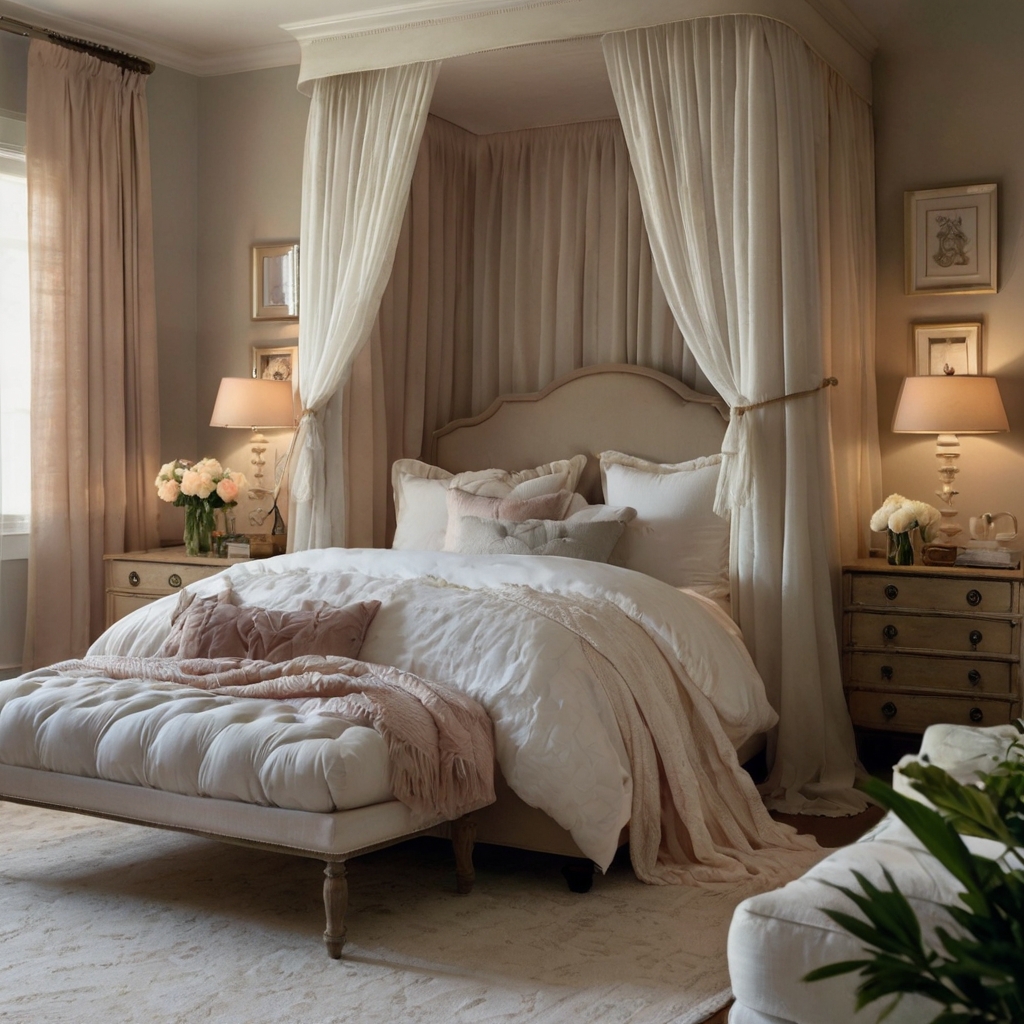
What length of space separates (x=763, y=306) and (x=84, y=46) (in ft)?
9.76

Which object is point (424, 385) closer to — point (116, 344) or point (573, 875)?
point (116, 344)

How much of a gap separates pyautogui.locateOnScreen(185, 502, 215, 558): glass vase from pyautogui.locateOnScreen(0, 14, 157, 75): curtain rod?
186 centimetres

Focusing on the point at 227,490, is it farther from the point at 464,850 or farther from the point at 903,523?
the point at 903,523

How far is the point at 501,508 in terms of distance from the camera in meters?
4.44

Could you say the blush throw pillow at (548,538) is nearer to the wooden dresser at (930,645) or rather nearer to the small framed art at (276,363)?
the wooden dresser at (930,645)

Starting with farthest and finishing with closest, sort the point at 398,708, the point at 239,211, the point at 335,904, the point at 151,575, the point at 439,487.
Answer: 1. the point at 239,211
2. the point at 151,575
3. the point at 439,487
4. the point at 398,708
5. the point at 335,904

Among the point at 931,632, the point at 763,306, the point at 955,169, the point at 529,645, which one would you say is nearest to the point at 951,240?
the point at 955,169

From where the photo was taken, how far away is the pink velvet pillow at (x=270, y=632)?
11.1 ft

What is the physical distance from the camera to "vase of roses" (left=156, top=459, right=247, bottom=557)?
4996 mm

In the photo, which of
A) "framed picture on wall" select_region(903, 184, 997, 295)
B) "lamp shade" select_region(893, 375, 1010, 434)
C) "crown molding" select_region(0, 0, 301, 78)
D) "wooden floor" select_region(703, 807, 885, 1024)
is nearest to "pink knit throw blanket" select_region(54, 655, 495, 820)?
"wooden floor" select_region(703, 807, 885, 1024)

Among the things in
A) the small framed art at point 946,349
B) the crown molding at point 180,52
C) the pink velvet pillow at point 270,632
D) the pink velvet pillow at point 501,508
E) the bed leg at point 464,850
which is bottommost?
the bed leg at point 464,850

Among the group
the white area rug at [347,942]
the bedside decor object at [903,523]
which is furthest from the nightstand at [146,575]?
the bedside decor object at [903,523]

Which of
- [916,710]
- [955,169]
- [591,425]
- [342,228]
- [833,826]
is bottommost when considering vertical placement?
[833,826]

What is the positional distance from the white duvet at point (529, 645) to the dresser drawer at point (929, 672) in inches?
22.3
